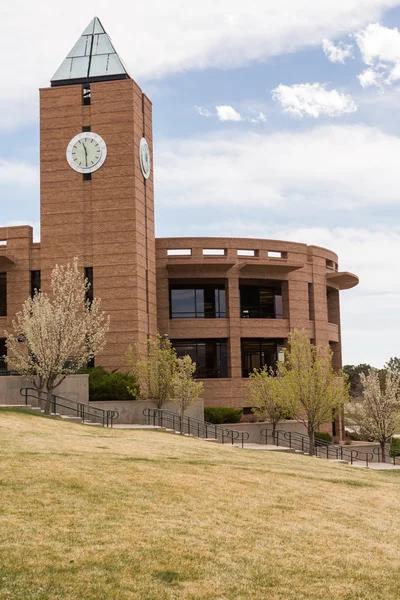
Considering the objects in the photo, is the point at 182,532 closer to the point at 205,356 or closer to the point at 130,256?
the point at 130,256

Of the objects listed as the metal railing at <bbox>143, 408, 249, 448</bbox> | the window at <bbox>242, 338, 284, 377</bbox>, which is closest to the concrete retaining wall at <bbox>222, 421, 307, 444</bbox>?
the metal railing at <bbox>143, 408, 249, 448</bbox>

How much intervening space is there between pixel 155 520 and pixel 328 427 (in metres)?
45.4

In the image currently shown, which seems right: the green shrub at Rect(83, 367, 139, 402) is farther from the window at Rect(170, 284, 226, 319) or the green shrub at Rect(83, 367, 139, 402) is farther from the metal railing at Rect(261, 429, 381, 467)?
the window at Rect(170, 284, 226, 319)

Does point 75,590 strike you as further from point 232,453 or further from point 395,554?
point 232,453

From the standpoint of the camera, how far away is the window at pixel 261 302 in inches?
2249

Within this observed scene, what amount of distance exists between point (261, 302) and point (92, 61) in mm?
20728

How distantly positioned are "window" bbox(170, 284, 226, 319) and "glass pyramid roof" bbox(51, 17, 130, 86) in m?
15.2

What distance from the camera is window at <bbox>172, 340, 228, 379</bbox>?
5428cm

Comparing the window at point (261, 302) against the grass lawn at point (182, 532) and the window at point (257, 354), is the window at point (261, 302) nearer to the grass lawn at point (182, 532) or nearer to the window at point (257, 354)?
the window at point (257, 354)

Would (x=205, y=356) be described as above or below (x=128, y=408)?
above

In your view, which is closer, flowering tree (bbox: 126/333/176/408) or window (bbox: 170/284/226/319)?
flowering tree (bbox: 126/333/176/408)

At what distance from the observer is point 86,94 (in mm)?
50844

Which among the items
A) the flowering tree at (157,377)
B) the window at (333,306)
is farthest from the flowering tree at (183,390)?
the window at (333,306)

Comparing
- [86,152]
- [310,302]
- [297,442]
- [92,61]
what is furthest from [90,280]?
[310,302]
